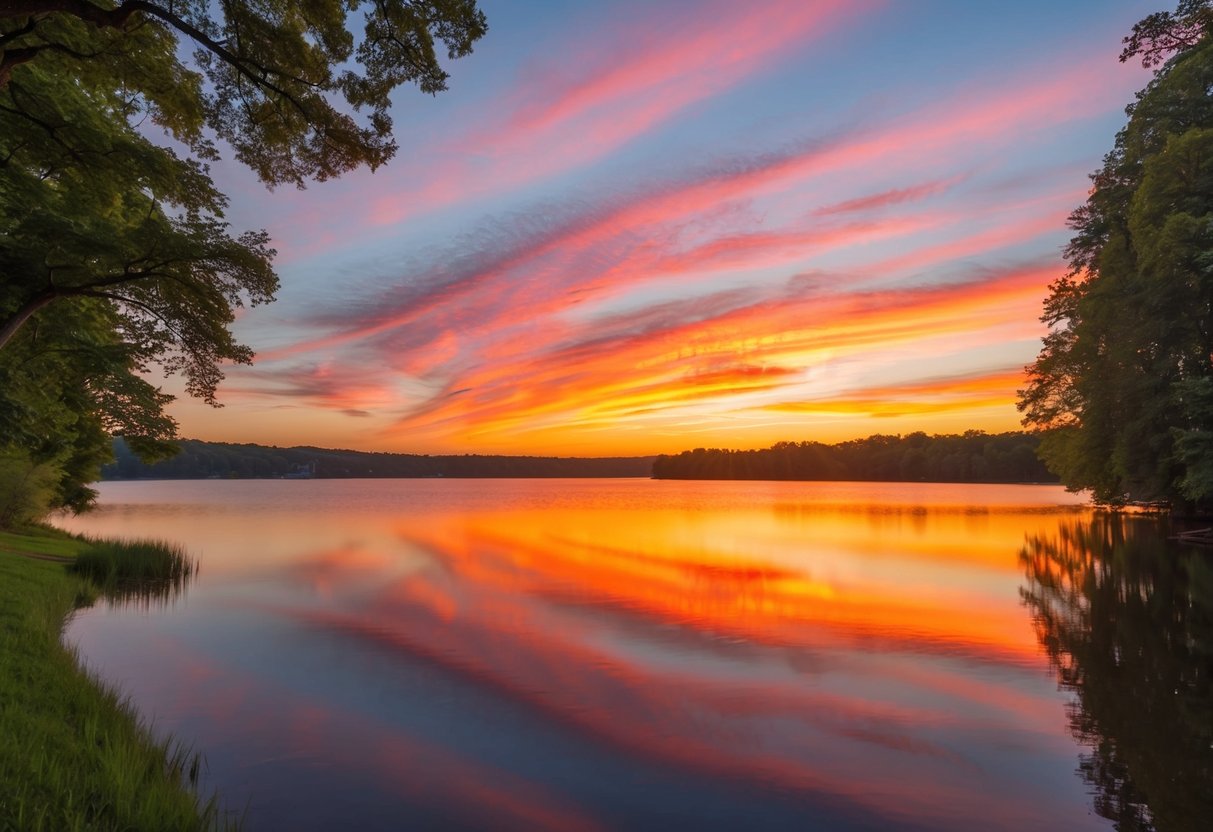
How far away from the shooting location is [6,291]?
42.6 ft

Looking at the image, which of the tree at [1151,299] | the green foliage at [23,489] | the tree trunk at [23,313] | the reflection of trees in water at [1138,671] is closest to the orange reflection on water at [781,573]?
the reflection of trees in water at [1138,671]

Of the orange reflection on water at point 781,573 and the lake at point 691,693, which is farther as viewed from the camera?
the orange reflection on water at point 781,573

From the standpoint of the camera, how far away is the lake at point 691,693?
911 centimetres

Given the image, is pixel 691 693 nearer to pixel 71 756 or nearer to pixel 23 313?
pixel 71 756

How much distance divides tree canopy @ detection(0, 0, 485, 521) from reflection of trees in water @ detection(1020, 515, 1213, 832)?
12.9m

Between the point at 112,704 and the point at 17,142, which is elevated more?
the point at 17,142

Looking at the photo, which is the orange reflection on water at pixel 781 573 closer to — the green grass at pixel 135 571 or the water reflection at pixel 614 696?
the water reflection at pixel 614 696

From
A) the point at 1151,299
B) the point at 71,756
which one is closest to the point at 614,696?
the point at 71,756

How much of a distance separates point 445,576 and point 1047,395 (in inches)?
1789

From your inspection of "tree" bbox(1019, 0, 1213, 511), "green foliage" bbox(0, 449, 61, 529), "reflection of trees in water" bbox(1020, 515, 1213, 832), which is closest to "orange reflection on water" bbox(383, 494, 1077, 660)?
"reflection of trees in water" bbox(1020, 515, 1213, 832)

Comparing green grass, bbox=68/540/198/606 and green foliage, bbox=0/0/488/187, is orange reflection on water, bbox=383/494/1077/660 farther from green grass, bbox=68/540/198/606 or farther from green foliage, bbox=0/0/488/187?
green foliage, bbox=0/0/488/187

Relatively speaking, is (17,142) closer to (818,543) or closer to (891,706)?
(891,706)

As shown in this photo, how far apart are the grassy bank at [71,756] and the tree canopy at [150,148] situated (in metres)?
5.55

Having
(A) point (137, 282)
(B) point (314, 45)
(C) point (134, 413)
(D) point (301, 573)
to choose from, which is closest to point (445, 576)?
(D) point (301, 573)
